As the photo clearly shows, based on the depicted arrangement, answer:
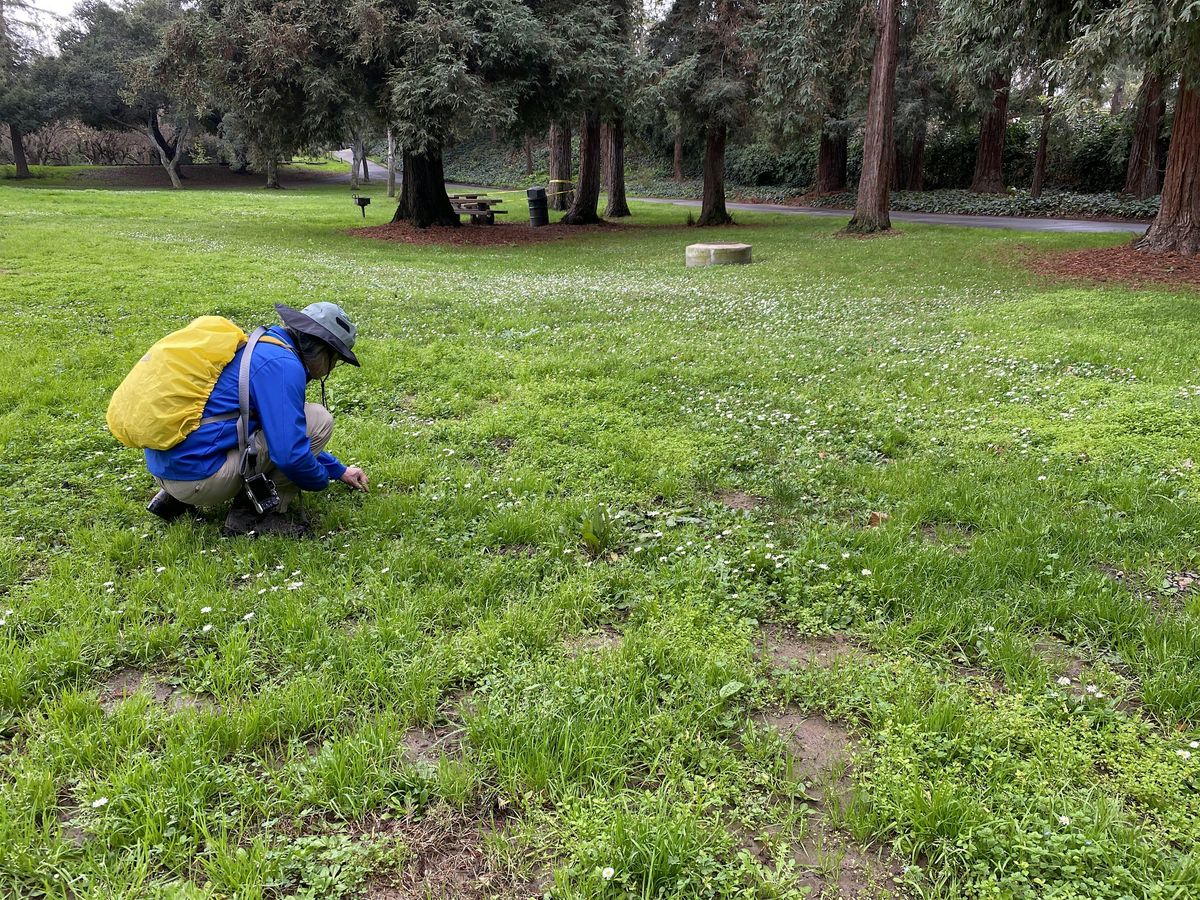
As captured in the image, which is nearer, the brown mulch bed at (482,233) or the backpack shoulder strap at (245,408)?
the backpack shoulder strap at (245,408)

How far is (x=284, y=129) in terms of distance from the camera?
1883 centimetres

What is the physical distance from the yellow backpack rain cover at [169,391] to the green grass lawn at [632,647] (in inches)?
25.9

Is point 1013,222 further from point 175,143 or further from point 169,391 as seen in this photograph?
point 175,143

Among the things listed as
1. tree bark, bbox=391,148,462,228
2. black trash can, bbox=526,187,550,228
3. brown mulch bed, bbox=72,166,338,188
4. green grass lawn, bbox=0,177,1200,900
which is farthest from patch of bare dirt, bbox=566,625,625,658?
brown mulch bed, bbox=72,166,338,188

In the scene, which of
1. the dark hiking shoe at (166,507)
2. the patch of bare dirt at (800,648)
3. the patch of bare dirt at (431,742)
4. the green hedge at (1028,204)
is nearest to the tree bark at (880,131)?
the green hedge at (1028,204)

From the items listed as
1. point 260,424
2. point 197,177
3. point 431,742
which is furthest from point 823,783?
point 197,177

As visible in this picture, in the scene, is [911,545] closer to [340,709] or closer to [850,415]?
[850,415]

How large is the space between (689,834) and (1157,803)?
4.78 ft

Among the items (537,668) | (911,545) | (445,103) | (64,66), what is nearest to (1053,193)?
(445,103)

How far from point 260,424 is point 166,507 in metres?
0.97

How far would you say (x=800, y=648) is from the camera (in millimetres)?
3119

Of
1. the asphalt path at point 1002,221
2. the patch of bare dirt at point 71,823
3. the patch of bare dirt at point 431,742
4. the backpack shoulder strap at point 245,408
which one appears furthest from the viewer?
the asphalt path at point 1002,221

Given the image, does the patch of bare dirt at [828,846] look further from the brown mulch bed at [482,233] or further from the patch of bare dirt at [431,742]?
the brown mulch bed at [482,233]

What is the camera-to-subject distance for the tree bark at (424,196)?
21672 mm
